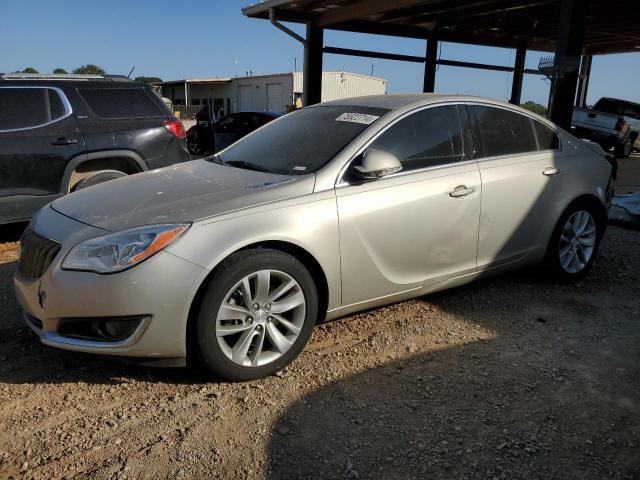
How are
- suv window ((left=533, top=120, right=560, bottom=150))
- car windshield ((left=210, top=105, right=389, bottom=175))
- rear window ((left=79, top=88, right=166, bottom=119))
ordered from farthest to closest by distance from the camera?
rear window ((left=79, top=88, right=166, bottom=119)), suv window ((left=533, top=120, right=560, bottom=150)), car windshield ((left=210, top=105, right=389, bottom=175))

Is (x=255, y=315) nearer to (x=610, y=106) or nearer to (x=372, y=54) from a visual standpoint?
(x=372, y=54)

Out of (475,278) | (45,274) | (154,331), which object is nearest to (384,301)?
(475,278)

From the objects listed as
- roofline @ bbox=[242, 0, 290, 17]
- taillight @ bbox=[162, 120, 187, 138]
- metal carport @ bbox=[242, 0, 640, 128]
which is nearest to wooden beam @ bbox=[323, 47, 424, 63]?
metal carport @ bbox=[242, 0, 640, 128]

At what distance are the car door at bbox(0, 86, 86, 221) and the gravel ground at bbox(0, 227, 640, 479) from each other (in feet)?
6.13

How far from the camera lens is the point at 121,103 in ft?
19.7

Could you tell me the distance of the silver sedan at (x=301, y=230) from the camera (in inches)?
107

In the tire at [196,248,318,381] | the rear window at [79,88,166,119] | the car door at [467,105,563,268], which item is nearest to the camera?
the tire at [196,248,318,381]

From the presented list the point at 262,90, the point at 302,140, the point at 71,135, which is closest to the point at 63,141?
the point at 71,135

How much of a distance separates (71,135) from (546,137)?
4.58 metres

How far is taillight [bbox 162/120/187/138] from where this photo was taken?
615 centimetres

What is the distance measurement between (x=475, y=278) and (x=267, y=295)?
1782 millimetres

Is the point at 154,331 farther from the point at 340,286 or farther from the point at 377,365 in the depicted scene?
the point at 377,365

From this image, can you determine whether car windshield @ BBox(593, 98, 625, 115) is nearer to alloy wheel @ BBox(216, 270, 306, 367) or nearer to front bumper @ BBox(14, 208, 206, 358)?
alloy wheel @ BBox(216, 270, 306, 367)

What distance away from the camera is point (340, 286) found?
3244 millimetres
